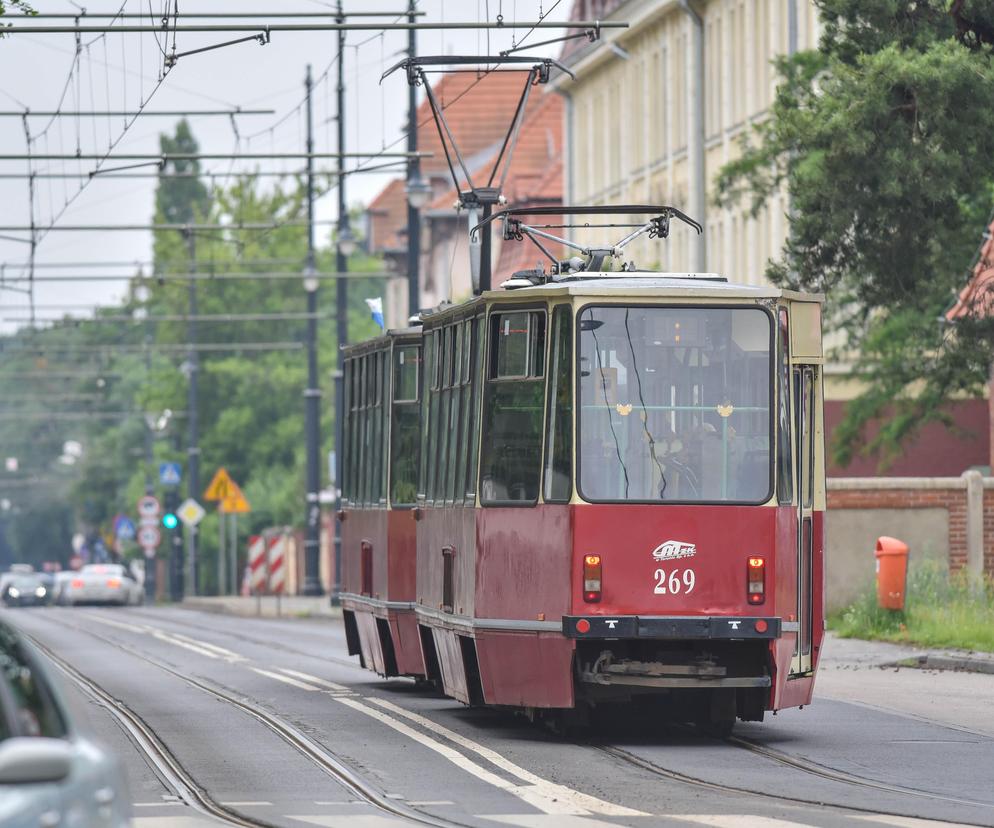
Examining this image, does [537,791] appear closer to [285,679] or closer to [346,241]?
[285,679]

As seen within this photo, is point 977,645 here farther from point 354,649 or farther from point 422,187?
point 422,187

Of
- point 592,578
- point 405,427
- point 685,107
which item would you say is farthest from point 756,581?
point 685,107

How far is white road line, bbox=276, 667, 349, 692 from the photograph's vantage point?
23.8m

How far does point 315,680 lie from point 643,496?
8618mm

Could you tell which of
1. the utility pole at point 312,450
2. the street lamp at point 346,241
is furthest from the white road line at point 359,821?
the utility pole at point 312,450

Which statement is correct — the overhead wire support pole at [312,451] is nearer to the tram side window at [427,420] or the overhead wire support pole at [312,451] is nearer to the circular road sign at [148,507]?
the circular road sign at [148,507]

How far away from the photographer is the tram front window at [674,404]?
56.2 feet

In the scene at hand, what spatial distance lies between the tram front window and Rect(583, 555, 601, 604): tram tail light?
0.41 m

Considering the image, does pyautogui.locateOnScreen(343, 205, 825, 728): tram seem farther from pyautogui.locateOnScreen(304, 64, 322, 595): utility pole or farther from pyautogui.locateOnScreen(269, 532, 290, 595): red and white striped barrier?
pyautogui.locateOnScreen(304, 64, 322, 595): utility pole


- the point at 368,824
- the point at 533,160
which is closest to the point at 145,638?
the point at 368,824

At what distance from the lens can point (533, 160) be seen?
88938 mm

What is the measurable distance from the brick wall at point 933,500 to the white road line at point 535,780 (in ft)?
50.0

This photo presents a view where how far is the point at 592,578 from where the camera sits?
1695 centimetres

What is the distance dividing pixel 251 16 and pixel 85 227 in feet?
51.3
